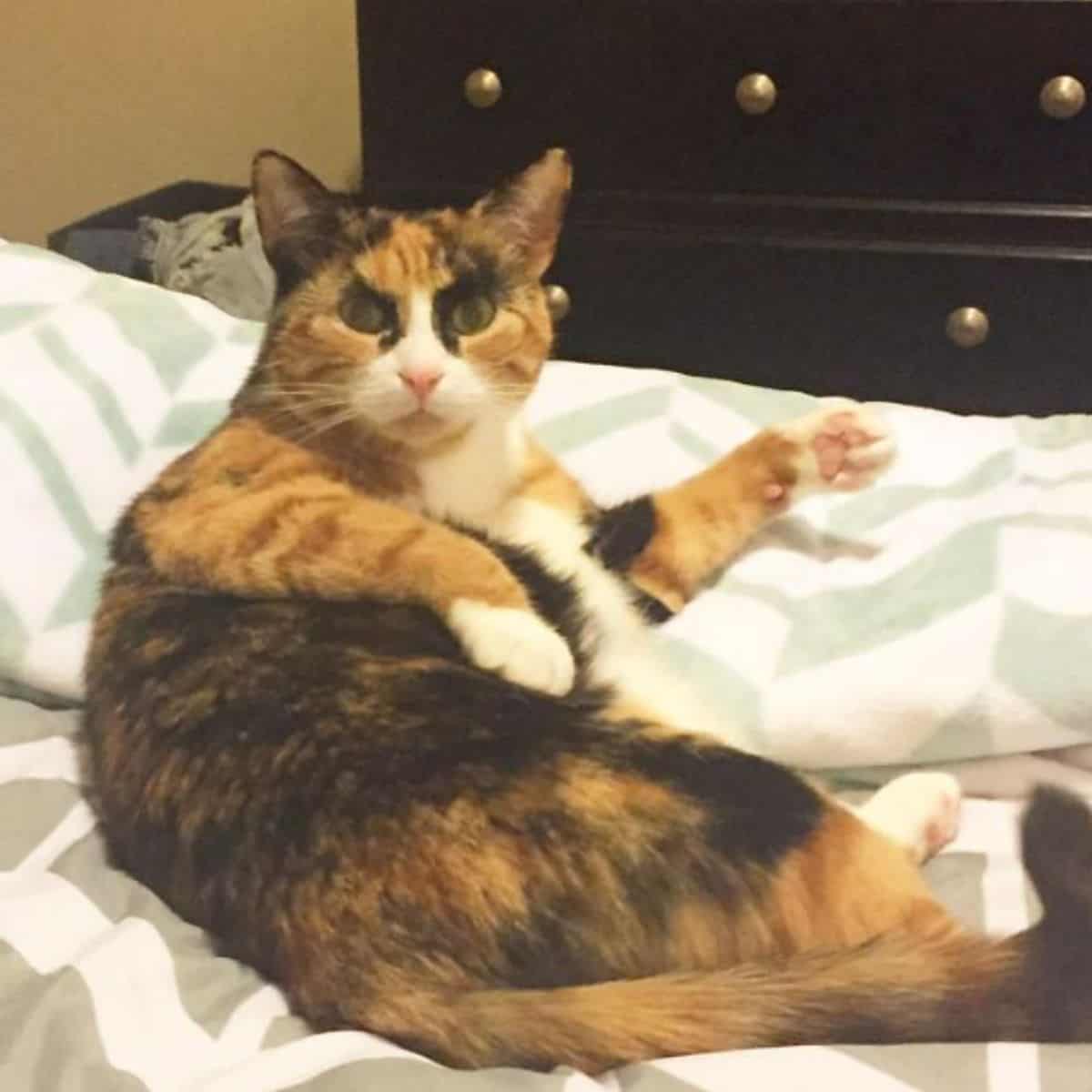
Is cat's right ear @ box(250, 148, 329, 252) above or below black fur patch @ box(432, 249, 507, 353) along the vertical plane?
above

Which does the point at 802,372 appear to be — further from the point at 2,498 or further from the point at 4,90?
the point at 4,90

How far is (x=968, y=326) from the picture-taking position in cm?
182

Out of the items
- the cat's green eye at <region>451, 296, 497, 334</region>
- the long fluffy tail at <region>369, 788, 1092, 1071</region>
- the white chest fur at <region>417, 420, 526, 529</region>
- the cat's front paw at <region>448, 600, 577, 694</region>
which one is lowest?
the long fluffy tail at <region>369, 788, 1092, 1071</region>

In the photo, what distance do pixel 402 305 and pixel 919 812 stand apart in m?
0.47

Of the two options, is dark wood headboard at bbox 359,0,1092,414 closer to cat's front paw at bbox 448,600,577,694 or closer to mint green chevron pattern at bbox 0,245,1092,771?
mint green chevron pattern at bbox 0,245,1092,771

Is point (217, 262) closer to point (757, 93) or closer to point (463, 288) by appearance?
point (757, 93)

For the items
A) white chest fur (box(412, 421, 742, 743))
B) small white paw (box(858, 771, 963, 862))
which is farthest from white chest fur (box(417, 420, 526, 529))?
small white paw (box(858, 771, 963, 862))

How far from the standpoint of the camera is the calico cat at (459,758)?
65 centimetres

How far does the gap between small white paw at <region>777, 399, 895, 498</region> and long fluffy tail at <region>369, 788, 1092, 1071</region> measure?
21.0 inches

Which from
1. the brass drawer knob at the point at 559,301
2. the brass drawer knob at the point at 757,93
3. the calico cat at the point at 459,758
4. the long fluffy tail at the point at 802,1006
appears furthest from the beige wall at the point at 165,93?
the long fluffy tail at the point at 802,1006

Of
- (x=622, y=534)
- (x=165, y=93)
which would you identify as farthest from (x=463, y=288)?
(x=165, y=93)

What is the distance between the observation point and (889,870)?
0.71 metres

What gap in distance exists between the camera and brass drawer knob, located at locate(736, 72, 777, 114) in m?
1.79

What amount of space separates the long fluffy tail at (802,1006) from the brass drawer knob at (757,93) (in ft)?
4.38
